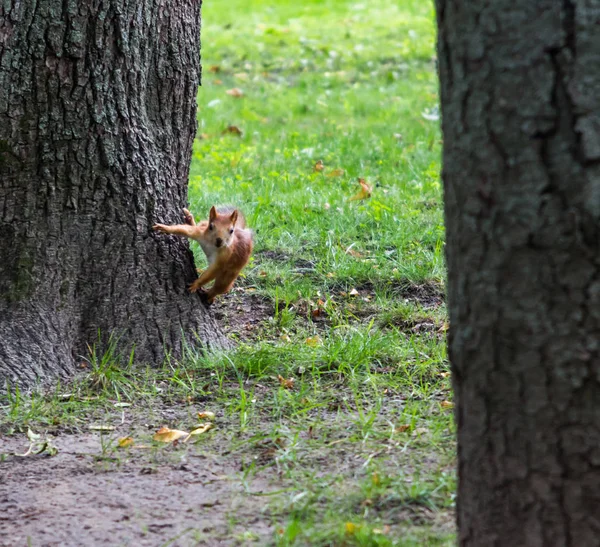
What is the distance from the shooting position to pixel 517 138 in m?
1.98

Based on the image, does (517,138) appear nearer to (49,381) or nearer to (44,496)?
(44,496)

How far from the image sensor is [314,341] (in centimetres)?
420

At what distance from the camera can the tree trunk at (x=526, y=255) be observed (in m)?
1.93

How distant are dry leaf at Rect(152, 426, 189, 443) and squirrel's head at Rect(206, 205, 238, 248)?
110cm

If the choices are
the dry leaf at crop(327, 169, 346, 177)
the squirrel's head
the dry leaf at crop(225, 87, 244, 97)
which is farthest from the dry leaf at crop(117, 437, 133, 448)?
the dry leaf at crop(225, 87, 244, 97)

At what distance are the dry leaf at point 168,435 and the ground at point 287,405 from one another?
4 centimetres

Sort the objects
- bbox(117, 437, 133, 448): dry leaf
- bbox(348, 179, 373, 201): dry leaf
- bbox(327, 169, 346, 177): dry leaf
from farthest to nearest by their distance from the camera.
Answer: bbox(327, 169, 346, 177): dry leaf
bbox(348, 179, 373, 201): dry leaf
bbox(117, 437, 133, 448): dry leaf

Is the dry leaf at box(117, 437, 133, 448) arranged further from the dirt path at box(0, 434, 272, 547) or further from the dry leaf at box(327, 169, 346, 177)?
the dry leaf at box(327, 169, 346, 177)

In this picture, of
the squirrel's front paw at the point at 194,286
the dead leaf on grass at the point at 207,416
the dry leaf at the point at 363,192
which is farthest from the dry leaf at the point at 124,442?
the dry leaf at the point at 363,192

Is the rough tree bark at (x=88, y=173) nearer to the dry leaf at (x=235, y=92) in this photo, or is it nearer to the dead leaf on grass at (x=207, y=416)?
the dead leaf on grass at (x=207, y=416)

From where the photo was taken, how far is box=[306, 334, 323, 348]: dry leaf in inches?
162

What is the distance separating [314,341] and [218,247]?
2.03ft

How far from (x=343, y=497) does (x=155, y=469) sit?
71 centimetres

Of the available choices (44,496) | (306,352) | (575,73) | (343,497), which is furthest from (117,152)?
(575,73)
